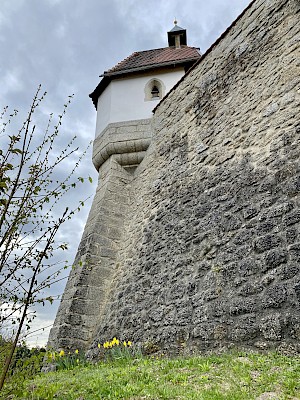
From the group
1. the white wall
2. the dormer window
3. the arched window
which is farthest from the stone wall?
the dormer window

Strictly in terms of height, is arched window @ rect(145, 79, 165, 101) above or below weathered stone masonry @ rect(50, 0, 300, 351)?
above

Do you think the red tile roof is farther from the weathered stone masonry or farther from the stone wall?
the stone wall

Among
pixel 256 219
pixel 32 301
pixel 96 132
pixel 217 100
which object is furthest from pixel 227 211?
pixel 96 132

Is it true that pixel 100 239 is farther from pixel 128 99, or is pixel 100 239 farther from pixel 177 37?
pixel 177 37

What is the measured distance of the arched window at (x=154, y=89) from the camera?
8508 millimetres

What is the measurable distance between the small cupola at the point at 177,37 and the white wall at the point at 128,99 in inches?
177

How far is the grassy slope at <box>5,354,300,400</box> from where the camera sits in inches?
90.2

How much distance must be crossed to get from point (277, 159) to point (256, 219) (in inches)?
28.5

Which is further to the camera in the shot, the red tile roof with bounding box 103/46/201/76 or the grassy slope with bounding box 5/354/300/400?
the red tile roof with bounding box 103/46/201/76

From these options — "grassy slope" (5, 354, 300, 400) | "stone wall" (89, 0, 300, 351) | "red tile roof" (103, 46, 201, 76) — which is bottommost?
"grassy slope" (5, 354, 300, 400)

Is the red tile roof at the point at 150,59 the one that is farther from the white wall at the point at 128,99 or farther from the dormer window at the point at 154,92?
the dormer window at the point at 154,92

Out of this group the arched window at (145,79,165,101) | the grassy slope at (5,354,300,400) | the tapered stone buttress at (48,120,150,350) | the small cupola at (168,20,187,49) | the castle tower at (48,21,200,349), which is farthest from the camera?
the small cupola at (168,20,187,49)

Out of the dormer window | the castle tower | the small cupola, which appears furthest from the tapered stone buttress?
the small cupola

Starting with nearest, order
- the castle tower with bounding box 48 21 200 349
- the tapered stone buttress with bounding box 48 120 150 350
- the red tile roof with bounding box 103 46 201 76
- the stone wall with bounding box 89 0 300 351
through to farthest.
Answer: the stone wall with bounding box 89 0 300 351
the tapered stone buttress with bounding box 48 120 150 350
the castle tower with bounding box 48 21 200 349
the red tile roof with bounding box 103 46 201 76
